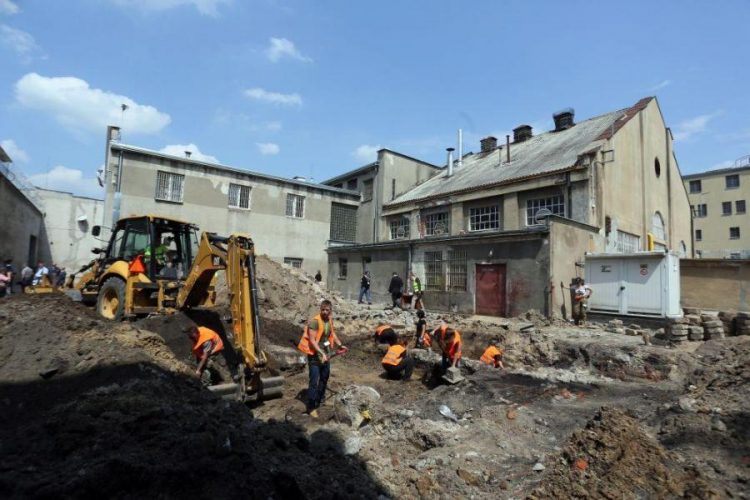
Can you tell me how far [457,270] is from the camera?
57.1ft

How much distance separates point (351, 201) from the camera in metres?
26.9

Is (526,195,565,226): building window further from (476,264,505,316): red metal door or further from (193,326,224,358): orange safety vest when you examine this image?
(193,326,224,358): orange safety vest

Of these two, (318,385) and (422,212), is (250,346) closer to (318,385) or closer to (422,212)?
(318,385)

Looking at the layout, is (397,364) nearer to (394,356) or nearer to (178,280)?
(394,356)

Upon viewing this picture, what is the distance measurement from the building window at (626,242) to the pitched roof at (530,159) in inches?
163

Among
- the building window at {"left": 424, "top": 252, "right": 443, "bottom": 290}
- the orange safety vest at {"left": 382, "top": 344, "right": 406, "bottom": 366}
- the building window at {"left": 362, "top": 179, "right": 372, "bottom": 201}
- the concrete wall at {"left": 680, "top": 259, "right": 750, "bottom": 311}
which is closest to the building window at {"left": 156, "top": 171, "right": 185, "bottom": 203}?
the building window at {"left": 362, "top": 179, "right": 372, "bottom": 201}

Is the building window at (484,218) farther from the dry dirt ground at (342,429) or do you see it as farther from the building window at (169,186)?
the building window at (169,186)

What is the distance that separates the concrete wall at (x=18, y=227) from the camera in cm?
1606

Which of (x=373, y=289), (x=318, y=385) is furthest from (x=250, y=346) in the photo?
(x=373, y=289)

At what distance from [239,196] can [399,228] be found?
9.87 meters

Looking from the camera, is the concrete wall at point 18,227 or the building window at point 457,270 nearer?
the concrete wall at point 18,227

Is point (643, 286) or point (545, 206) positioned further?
point (545, 206)

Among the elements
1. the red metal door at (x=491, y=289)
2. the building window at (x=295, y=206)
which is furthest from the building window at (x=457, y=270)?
the building window at (x=295, y=206)

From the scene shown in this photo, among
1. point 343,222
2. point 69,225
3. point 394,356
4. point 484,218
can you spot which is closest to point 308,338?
point 394,356
